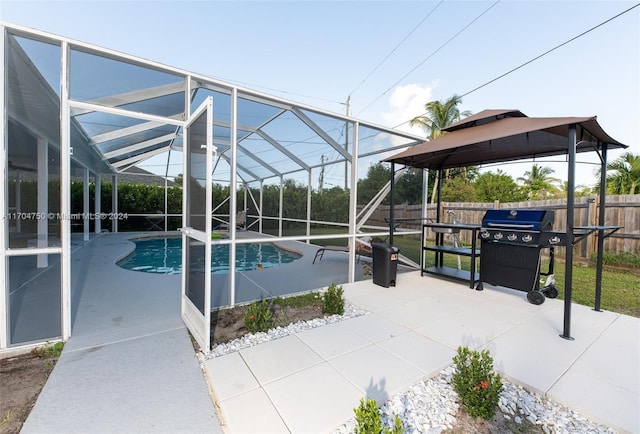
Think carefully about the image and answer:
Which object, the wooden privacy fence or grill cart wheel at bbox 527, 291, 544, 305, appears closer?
grill cart wheel at bbox 527, 291, 544, 305

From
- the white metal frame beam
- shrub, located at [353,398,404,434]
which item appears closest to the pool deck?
shrub, located at [353,398,404,434]

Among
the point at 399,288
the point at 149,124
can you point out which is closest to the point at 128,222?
the point at 149,124

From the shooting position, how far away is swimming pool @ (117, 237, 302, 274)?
674 centimetres

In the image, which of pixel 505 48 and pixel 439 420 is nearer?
pixel 439 420

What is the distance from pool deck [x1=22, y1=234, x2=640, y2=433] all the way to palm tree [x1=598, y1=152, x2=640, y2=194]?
33.5 ft

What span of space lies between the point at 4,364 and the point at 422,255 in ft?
19.2

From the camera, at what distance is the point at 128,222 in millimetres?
12070

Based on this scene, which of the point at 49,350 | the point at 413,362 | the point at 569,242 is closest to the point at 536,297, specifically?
the point at 569,242

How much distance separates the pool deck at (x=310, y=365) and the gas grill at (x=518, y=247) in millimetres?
337

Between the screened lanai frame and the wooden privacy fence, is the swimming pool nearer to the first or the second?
the screened lanai frame

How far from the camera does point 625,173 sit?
10273 millimetres

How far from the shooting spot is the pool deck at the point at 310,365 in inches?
69.2

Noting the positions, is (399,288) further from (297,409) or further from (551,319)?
(297,409)

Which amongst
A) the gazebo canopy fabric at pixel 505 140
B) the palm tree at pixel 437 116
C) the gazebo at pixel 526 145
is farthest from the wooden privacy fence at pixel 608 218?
the palm tree at pixel 437 116
